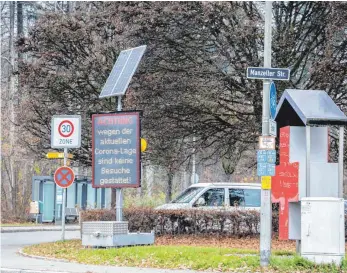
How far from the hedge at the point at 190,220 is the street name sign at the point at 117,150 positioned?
3.32 metres

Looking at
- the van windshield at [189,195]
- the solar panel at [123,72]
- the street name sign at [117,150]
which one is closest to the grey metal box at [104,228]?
the street name sign at [117,150]

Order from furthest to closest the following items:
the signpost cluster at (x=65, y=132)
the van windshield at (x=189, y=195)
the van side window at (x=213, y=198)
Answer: the van windshield at (x=189, y=195) < the van side window at (x=213, y=198) < the signpost cluster at (x=65, y=132)

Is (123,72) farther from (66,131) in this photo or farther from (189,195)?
(189,195)

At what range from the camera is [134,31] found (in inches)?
941

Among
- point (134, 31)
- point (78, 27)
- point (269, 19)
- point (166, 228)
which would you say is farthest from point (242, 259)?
point (78, 27)

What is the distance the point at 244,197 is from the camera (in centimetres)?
2531

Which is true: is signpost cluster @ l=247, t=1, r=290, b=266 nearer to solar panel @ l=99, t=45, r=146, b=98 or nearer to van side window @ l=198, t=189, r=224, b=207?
solar panel @ l=99, t=45, r=146, b=98

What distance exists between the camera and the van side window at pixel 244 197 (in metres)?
25.2

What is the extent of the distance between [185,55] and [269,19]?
9909 mm

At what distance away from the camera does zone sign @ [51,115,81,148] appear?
21375 millimetres

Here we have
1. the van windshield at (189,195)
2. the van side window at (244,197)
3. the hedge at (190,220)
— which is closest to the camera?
the hedge at (190,220)

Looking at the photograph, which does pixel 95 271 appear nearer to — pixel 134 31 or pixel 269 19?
pixel 269 19

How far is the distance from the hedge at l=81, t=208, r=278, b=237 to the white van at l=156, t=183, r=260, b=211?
70cm

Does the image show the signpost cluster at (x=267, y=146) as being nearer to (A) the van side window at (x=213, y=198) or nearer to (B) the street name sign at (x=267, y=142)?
(B) the street name sign at (x=267, y=142)
